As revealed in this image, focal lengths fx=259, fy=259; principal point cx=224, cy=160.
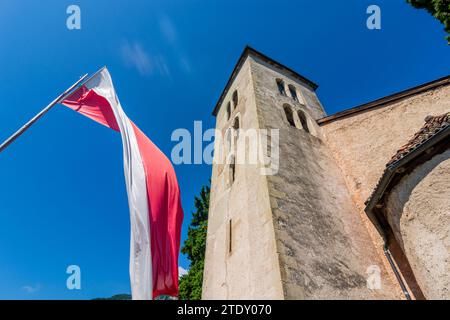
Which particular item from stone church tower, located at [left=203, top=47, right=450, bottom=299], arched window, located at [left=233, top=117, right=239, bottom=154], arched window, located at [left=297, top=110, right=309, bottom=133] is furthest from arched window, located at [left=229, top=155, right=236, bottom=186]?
arched window, located at [left=297, top=110, right=309, bottom=133]

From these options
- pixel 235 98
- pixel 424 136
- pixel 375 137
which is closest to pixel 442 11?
pixel 375 137

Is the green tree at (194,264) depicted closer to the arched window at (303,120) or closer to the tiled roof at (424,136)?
the arched window at (303,120)

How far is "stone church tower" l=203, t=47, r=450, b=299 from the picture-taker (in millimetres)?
5482

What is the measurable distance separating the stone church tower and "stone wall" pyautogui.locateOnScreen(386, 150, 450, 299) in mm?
871

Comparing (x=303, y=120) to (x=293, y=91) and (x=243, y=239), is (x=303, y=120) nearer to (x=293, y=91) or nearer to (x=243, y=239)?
(x=293, y=91)

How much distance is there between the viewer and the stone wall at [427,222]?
5.21 metres

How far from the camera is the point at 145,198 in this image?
489 cm

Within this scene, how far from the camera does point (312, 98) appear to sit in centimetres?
1453

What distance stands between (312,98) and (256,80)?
4238 mm

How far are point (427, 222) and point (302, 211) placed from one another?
102 inches

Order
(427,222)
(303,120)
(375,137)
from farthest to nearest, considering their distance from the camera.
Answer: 1. (303,120)
2. (375,137)
3. (427,222)

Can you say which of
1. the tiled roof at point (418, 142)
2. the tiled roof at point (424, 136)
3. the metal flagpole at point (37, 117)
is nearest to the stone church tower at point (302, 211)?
the tiled roof at point (418, 142)

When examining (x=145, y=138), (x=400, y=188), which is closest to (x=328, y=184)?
(x=400, y=188)
